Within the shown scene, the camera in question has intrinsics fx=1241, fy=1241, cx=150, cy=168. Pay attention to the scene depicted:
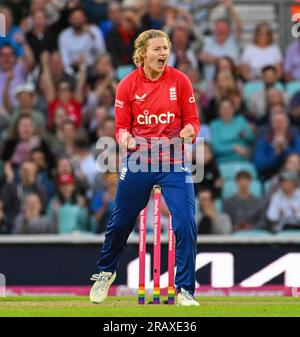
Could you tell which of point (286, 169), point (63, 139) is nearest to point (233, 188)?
point (286, 169)

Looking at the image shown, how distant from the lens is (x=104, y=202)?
15.8 m

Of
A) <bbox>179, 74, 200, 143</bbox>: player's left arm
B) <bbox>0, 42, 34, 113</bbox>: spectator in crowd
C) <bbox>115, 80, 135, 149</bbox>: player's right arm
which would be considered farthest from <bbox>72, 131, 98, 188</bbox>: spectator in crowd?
<bbox>179, 74, 200, 143</bbox>: player's left arm

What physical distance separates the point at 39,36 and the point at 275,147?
13.0ft

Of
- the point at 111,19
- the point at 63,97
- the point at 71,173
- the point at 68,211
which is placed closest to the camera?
the point at 68,211

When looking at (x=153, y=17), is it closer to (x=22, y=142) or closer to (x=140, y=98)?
(x=22, y=142)

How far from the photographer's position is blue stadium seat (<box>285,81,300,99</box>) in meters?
17.6

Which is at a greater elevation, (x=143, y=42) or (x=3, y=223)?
(x=143, y=42)

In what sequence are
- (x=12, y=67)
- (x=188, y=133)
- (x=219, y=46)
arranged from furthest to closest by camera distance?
(x=219, y=46), (x=12, y=67), (x=188, y=133)

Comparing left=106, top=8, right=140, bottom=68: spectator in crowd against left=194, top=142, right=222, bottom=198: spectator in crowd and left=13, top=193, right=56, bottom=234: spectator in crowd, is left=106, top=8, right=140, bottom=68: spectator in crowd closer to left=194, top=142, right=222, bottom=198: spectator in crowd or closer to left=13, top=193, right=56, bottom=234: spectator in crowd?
left=194, top=142, right=222, bottom=198: spectator in crowd

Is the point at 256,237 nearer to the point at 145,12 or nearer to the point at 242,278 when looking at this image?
the point at 242,278

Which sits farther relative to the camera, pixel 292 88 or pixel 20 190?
pixel 292 88

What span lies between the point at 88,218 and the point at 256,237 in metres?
2.35

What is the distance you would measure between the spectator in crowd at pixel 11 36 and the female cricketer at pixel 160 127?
8071 mm
